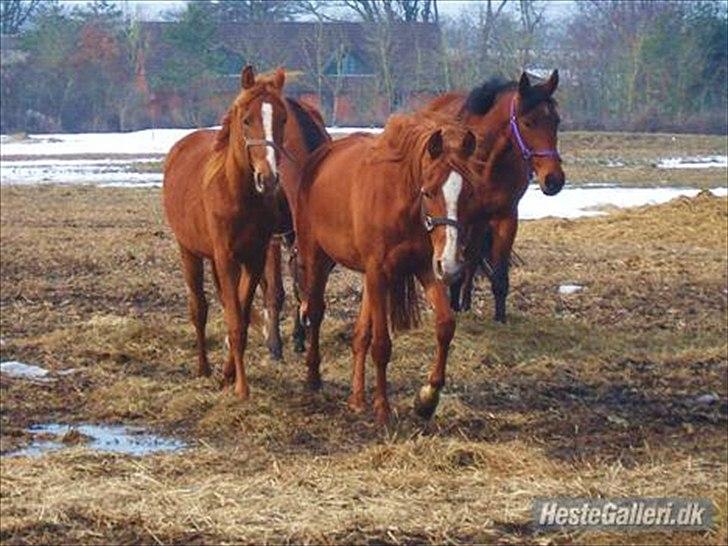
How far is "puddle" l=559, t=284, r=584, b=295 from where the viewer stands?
14.4 m

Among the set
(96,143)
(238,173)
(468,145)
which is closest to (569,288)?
(238,173)

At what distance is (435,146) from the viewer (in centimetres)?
870

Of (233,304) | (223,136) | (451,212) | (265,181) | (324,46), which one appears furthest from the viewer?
(324,46)

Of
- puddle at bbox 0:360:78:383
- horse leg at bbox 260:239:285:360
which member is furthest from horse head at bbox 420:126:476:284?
puddle at bbox 0:360:78:383

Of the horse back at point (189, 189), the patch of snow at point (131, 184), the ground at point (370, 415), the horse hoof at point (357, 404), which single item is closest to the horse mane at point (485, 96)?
the ground at point (370, 415)

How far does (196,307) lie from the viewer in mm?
11172

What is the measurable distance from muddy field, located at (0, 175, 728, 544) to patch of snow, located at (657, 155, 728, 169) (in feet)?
58.1

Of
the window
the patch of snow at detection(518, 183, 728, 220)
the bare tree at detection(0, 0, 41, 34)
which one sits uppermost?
the bare tree at detection(0, 0, 41, 34)

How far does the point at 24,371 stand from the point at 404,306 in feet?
9.68

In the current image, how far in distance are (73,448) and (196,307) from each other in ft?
8.97

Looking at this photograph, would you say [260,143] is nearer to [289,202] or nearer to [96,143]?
[289,202]

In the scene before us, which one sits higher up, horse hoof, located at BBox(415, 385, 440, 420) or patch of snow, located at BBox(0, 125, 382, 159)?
horse hoof, located at BBox(415, 385, 440, 420)

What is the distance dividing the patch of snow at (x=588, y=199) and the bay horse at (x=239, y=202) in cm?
1275

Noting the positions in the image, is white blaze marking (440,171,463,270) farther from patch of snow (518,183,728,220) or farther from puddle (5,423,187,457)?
patch of snow (518,183,728,220)
